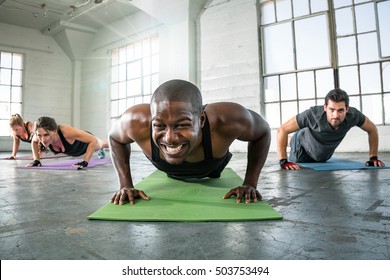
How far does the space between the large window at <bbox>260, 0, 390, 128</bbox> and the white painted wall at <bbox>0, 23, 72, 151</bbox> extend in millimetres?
7583

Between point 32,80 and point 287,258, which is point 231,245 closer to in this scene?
point 287,258

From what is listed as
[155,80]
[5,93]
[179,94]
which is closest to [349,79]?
[155,80]

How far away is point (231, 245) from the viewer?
0.81 meters

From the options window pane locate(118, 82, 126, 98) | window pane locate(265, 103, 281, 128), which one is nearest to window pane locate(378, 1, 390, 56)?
window pane locate(265, 103, 281, 128)

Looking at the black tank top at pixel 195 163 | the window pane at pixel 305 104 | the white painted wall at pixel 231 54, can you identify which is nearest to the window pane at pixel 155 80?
the white painted wall at pixel 231 54

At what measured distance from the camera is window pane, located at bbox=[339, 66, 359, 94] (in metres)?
5.26

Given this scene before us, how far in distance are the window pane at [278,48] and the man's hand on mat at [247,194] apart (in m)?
5.14

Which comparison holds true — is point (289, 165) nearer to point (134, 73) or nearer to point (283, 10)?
point (283, 10)

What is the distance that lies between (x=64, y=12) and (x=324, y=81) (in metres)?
7.64

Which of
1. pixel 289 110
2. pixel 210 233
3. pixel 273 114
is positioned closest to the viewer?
pixel 210 233

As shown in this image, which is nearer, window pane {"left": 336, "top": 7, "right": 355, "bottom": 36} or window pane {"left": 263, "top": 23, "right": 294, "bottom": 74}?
window pane {"left": 336, "top": 7, "right": 355, "bottom": 36}

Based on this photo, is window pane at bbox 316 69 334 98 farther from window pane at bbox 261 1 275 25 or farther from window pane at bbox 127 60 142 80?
window pane at bbox 127 60 142 80

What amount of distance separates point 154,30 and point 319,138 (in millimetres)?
6424

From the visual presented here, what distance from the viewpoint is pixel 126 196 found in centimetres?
141
